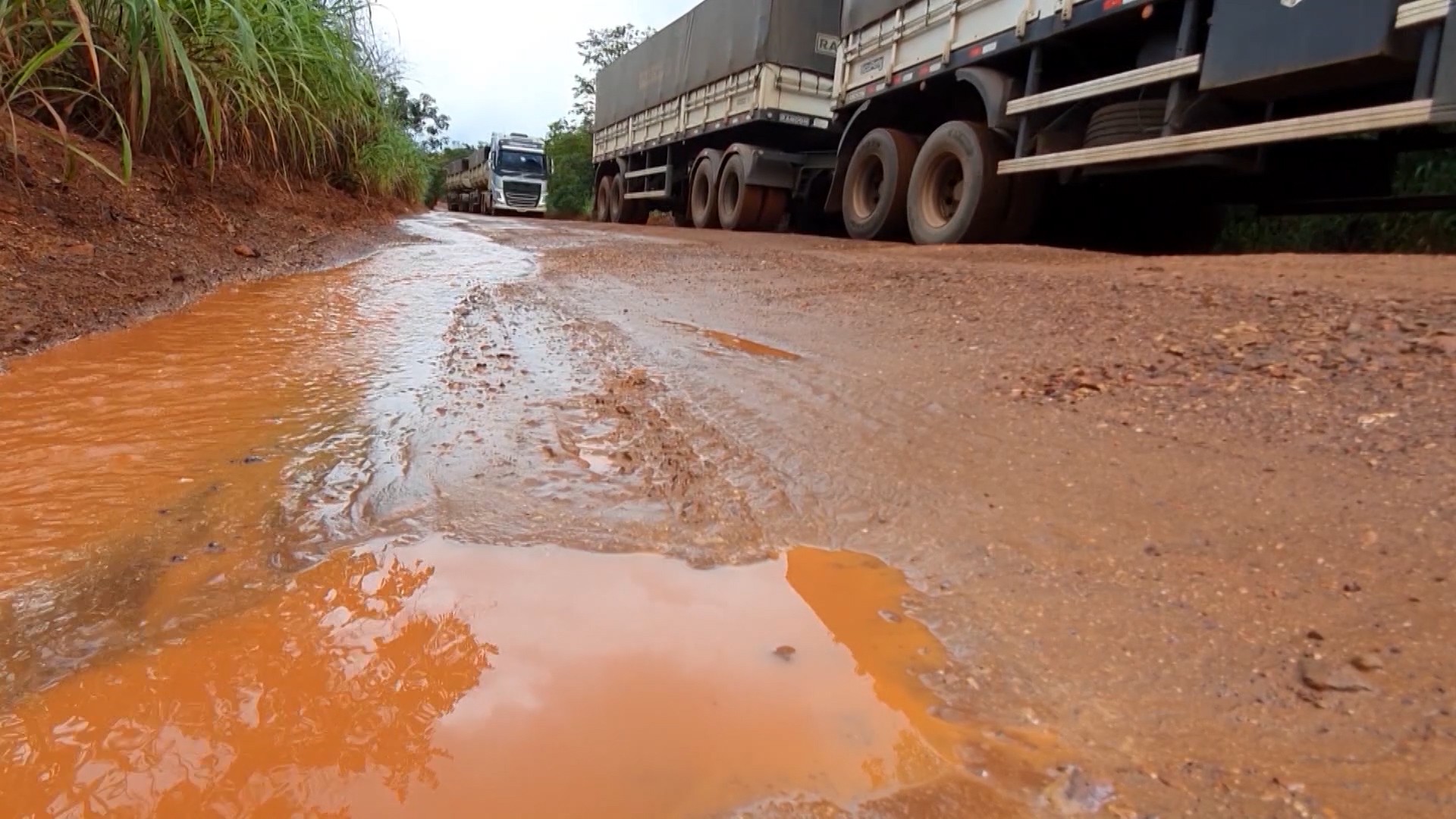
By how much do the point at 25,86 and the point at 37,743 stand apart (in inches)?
164

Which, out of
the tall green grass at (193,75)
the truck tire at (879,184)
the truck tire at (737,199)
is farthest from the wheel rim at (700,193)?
the tall green grass at (193,75)

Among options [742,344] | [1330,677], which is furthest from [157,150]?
[1330,677]

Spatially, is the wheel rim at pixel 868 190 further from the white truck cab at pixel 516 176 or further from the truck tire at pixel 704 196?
the white truck cab at pixel 516 176

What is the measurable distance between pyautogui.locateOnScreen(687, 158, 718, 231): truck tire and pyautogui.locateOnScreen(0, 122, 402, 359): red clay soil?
757cm

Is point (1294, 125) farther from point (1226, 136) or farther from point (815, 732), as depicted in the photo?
point (815, 732)

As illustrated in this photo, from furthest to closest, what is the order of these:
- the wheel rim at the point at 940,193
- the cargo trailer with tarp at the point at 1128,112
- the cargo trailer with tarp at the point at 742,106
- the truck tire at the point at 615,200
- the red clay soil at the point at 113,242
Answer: the truck tire at the point at 615,200, the cargo trailer with tarp at the point at 742,106, the wheel rim at the point at 940,193, the cargo trailer with tarp at the point at 1128,112, the red clay soil at the point at 113,242

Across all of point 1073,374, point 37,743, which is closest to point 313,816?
point 37,743

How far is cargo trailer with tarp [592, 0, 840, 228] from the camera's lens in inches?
440

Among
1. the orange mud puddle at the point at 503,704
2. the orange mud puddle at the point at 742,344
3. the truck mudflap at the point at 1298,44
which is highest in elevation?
the truck mudflap at the point at 1298,44

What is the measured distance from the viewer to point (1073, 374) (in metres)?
2.68

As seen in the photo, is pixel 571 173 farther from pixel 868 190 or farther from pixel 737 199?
pixel 868 190

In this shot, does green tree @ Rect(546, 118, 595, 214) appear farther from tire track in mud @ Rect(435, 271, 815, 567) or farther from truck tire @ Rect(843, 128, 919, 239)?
tire track in mud @ Rect(435, 271, 815, 567)

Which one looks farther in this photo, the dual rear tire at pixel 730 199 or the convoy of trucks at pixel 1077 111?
the dual rear tire at pixel 730 199

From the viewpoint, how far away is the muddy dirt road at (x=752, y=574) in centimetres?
106
